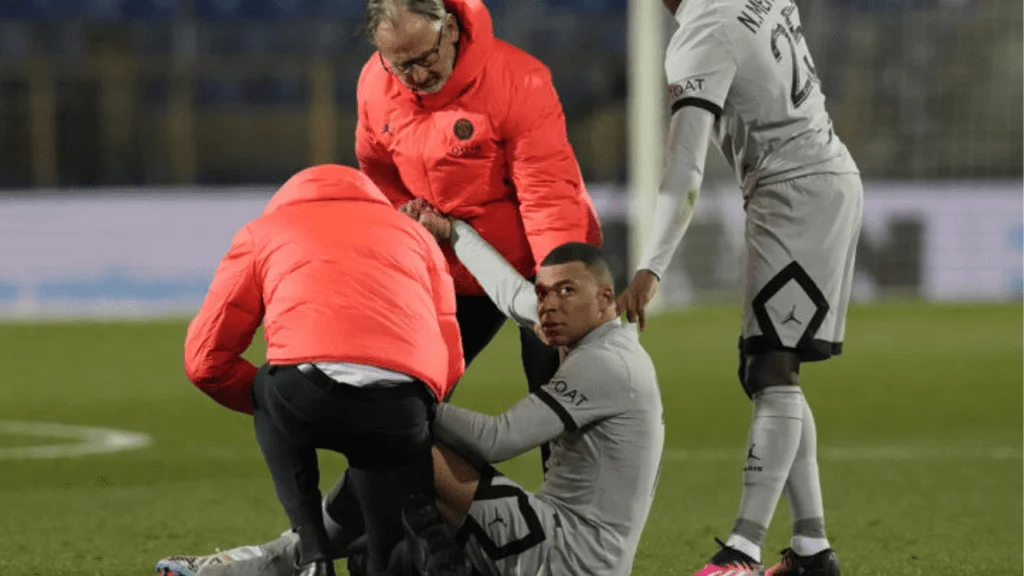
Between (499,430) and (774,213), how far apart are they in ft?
3.23

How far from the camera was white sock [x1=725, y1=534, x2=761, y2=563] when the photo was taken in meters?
4.12

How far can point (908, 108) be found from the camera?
18.6m

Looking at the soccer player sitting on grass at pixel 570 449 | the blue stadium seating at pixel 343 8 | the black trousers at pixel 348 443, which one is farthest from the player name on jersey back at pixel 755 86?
the blue stadium seating at pixel 343 8

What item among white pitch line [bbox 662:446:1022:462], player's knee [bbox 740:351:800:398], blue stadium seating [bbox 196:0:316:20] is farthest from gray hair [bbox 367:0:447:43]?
blue stadium seating [bbox 196:0:316:20]

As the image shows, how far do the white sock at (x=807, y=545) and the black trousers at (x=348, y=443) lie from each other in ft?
3.53

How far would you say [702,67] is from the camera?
4.08 meters

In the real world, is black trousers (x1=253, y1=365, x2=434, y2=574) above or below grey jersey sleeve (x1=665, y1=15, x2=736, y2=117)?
below

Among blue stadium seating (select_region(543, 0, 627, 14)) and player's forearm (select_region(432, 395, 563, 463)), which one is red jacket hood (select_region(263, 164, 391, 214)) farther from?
blue stadium seating (select_region(543, 0, 627, 14))

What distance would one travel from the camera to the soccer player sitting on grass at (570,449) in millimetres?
3752

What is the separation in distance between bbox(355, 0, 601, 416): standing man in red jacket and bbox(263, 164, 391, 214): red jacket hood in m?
0.33

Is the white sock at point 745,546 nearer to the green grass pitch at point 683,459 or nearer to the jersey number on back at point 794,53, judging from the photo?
the green grass pitch at point 683,459

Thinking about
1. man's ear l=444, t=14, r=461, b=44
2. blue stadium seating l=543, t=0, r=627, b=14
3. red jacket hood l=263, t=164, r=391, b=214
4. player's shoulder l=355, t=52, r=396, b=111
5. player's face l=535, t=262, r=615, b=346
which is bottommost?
blue stadium seating l=543, t=0, r=627, b=14

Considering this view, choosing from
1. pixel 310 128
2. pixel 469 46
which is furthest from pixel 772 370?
pixel 310 128

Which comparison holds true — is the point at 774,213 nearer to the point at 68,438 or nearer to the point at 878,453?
the point at 878,453
